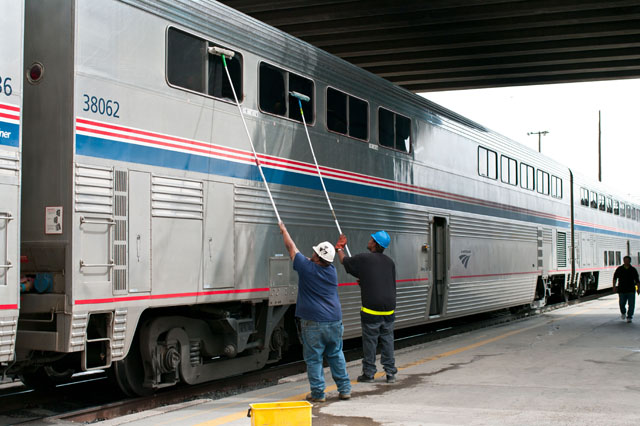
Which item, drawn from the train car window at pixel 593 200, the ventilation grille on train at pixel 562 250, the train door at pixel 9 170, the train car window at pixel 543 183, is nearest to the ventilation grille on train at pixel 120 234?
the train door at pixel 9 170

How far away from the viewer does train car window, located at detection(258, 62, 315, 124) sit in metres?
8.38

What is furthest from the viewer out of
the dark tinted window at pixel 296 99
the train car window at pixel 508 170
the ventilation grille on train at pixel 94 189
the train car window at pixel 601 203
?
the train car window at pixel 601 203

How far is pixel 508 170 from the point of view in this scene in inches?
644

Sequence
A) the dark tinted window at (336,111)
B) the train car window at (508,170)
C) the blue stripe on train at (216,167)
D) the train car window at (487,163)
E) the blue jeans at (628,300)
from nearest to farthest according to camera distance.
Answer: the blue stripe on train at (216,167) → the dark tinted window at (336,111) → the train car window at (487,163) → the blue jeans at (628,300) → the train car window at (508,170)

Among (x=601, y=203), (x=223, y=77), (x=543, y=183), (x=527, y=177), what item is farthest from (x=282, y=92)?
(x=601, y=203)

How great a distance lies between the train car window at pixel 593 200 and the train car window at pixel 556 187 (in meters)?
3.97

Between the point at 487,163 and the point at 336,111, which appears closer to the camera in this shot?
the point at 336,111

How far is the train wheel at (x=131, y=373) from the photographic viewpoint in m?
7.26

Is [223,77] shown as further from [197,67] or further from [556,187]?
[556,187]

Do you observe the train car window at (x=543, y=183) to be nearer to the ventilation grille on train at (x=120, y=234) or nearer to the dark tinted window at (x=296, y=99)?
the dark tinted window at (x=296, y=99)

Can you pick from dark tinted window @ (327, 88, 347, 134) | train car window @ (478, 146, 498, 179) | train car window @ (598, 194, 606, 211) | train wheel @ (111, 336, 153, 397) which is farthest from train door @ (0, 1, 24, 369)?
train car window @ (598, 194, 606, 211)

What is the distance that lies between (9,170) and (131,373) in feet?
8.55

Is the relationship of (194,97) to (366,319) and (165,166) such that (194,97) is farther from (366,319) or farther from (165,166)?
(366,319)

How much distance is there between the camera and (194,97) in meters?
7.39
